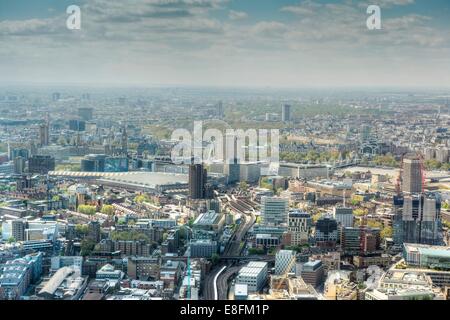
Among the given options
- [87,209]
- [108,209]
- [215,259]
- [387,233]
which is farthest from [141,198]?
[387,233]

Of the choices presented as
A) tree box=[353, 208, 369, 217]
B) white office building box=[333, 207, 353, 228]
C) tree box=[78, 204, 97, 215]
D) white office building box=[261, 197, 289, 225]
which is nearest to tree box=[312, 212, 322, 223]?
white office building box=[333, 207, 353, 228]

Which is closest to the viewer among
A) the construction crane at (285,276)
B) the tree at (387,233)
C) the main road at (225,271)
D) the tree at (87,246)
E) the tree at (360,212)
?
the main road at (225,271)

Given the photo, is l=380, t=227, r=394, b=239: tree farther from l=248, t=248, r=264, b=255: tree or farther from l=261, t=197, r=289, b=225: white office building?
l=248, t=248, r=264, b=255: tree

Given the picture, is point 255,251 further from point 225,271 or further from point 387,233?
point 387,233

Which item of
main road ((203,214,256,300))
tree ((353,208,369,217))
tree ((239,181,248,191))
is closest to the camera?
main road ((203,214,256,300))

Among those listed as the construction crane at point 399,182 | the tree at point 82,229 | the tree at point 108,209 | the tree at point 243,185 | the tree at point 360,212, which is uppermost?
the construction crane at point 399,182

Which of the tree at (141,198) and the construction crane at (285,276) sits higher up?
the tree at (141,198)

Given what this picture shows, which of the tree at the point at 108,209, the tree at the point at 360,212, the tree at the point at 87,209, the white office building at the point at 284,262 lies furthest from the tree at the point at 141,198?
the white office building at the point at 284,262

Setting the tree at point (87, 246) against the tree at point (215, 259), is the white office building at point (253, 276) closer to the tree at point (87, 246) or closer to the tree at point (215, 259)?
the tree at point (215, 259)

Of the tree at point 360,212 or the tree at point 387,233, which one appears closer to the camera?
the tree at point 387,233
